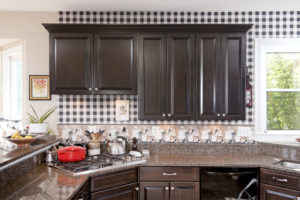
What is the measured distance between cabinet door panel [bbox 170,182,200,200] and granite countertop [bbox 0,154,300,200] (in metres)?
0.21

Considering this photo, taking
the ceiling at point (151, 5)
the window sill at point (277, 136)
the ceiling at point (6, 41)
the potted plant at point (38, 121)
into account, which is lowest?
the window sill at point (277, 136)

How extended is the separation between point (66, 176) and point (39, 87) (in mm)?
1644

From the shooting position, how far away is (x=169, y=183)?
103 inches

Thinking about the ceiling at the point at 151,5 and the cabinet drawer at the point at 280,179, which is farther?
the ceiling at the point at 151,5

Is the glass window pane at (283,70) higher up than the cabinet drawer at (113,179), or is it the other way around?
the glass window pane at (283,70)

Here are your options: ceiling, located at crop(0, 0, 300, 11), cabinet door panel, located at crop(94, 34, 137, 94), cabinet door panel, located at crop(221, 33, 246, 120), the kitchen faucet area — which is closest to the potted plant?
the kitchen faucet area

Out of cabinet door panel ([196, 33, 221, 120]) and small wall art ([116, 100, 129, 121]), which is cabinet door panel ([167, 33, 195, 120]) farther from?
small wall art ([116, 100, 129, 121])

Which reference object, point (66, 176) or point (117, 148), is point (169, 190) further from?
point (66, 176)

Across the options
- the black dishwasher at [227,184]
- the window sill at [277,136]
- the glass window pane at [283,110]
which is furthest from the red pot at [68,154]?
→ the glass window pane at [283,110]

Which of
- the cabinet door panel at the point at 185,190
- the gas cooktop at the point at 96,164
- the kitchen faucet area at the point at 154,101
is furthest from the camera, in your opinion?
the cabinet door panel at the point at 185,190

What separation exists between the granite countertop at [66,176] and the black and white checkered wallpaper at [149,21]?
50 cm

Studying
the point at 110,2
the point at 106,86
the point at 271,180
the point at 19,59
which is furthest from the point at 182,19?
the point at 19,59

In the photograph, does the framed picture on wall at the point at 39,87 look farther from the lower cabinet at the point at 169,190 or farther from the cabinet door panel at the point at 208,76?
the cabinet door panel at the point at 208,76

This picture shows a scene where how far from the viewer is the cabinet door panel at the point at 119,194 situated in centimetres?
233
